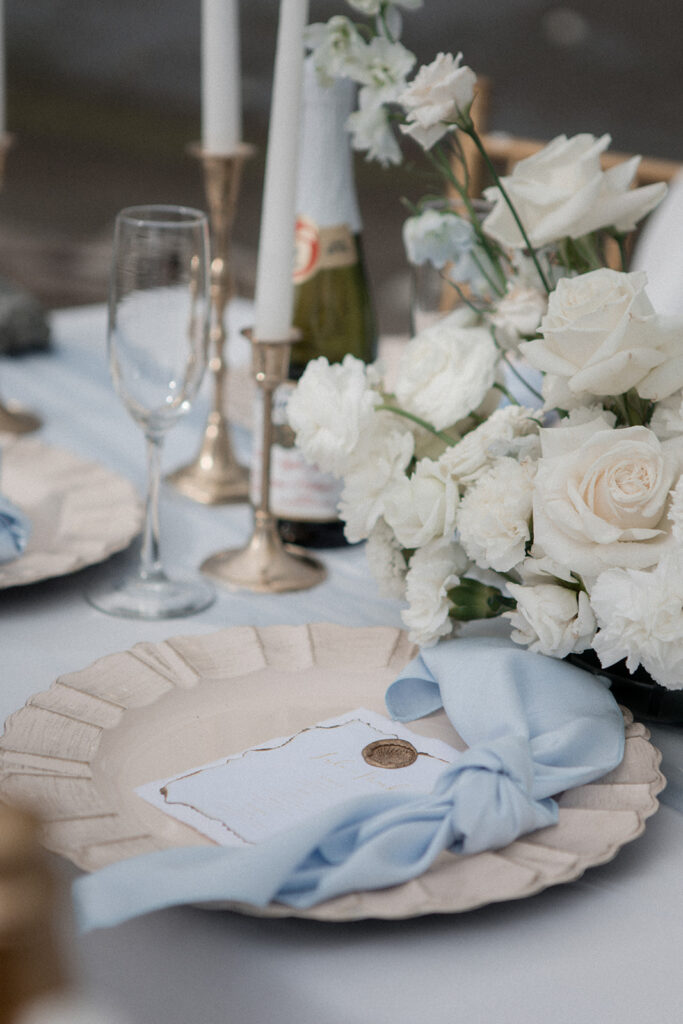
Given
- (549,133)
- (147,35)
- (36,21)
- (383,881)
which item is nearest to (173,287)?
(383,881)

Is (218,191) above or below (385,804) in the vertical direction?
above

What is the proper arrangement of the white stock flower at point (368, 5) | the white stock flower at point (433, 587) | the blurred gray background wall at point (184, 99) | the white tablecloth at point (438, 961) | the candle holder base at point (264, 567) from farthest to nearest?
the blurred gray background wall at point (184, 99)
the candle holder base at point (264, 567)
the white stock flower at point (368, 5)
the white stock flower at point (433, 587)
the white tablecloth at point (438, 961)

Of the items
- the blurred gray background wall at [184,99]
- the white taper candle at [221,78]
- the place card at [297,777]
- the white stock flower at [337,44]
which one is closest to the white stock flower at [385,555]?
the place card at [297,777]

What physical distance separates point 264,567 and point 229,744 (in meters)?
0.28

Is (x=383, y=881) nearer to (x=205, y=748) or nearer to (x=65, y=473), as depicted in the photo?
(x=205, y=748)

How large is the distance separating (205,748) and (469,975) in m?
0.20

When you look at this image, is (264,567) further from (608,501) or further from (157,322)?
(608,501)

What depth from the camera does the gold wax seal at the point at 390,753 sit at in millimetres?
580

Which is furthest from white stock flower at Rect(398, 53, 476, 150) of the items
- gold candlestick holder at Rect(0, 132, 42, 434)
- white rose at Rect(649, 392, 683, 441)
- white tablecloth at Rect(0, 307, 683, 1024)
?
gold candlestick holder at Rect(0, 132, 42, 434)

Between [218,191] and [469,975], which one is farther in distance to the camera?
[218,191]

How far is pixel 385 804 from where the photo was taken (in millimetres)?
500

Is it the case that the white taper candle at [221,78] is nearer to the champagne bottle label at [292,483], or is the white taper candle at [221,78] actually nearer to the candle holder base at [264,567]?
the champagne bottle label at [292,483]

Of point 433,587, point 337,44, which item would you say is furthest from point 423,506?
point 337,44

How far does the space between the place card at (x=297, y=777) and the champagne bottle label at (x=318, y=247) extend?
0.51 metres
